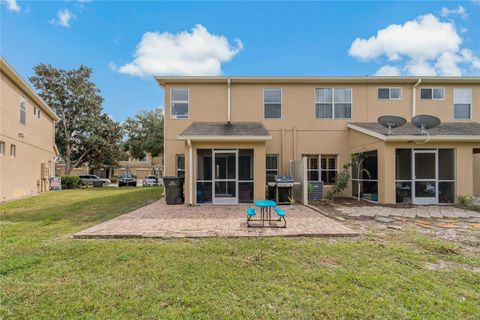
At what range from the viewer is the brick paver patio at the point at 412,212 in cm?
820

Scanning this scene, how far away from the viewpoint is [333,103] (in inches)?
521

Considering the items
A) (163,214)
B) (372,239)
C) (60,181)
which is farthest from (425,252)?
(60,181)

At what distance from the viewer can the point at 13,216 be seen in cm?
841

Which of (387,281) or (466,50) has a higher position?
(466,50)

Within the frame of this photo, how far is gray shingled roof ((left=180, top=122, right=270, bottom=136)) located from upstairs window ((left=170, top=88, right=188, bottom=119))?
1.01 meters

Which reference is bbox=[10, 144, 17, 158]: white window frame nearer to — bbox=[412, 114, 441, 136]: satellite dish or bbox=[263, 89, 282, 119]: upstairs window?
bbox=[263, 89, 282, 119]: upstairs window

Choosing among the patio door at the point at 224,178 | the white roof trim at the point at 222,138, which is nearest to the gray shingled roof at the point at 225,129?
the white roof trim at the point at 222,138

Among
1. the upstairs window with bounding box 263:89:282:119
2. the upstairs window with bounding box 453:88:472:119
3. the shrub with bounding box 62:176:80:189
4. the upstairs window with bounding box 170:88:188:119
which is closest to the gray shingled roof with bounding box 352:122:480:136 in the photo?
the upstairs window with bounding box 453:88:472:119

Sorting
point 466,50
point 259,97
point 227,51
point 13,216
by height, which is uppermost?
point 227,51

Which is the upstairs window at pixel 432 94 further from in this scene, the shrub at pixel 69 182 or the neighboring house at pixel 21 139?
the shrub at pixel 69 182

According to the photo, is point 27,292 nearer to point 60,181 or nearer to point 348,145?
point 348,145

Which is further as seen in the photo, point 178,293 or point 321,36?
point 321,36

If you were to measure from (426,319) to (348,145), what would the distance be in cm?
1128

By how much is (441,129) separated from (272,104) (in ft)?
25.7
